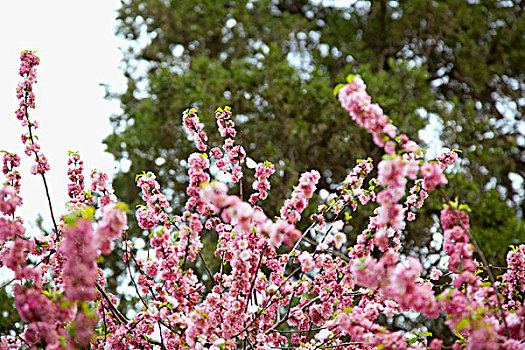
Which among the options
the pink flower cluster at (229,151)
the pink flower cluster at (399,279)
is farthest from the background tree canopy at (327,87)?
A: the pink flower cluster at (399,279)

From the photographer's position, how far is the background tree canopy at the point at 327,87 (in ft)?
16.7

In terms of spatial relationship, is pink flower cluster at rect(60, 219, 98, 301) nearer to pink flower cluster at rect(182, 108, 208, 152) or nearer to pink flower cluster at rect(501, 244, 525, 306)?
pink flower cluster at rect(182, 108, 208, 152)

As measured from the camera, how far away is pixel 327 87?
205 inches

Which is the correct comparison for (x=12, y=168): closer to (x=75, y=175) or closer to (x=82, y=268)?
(x=75, y=175)

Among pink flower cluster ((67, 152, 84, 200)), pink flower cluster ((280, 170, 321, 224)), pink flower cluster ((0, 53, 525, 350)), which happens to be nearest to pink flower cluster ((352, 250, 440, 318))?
pink flower cluster ((0, 53, 525, 350))

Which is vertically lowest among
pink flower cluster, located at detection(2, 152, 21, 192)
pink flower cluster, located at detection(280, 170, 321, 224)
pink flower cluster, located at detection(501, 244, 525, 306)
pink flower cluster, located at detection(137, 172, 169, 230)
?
pink flower cluster, located at detection(501, 244, 525, 306)

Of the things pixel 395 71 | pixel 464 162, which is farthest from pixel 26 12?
pixel 464 162

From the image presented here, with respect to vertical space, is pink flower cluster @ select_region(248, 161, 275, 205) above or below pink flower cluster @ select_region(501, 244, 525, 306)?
above

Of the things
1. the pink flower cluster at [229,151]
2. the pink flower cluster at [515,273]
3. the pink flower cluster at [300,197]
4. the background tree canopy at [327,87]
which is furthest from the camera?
the background tree canopy at [327,87]

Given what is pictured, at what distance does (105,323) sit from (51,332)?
73cm

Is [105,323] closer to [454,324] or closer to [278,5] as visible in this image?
[454,324]

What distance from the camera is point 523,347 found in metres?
1.54

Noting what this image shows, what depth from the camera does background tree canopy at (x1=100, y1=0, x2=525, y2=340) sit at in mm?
5082

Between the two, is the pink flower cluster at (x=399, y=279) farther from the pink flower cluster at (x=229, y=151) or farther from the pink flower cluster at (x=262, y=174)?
the pink flower cluster at (x=229, y=151)
